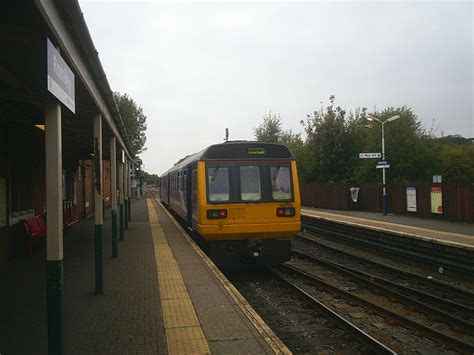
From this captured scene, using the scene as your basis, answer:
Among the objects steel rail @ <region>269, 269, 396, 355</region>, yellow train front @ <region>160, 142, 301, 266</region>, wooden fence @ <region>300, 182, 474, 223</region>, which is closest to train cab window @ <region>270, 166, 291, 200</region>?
yellow train front @ <region>160, 142, 301, 266</region>

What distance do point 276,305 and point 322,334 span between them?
156 cm

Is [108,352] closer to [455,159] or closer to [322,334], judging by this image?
[322,334]

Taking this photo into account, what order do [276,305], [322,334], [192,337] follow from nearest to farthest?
[192,337] → [322,334] → [276,305]

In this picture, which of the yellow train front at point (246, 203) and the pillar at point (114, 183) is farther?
the pillar at point (114, 183)

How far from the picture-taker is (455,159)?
41.2 meters

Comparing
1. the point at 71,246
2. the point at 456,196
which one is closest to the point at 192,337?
the point at 71,246

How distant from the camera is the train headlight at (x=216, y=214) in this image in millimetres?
8995

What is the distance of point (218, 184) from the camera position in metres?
9.22

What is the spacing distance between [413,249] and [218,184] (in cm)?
613

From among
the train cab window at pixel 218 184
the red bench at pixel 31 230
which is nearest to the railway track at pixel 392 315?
the train cab window at pixel 218 184

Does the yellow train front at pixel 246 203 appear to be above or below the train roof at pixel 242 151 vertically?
below

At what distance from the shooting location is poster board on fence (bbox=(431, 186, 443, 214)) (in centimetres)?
1845

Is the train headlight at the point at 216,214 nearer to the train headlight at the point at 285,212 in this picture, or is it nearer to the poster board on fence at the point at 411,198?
the train headlight at the point at 285,212

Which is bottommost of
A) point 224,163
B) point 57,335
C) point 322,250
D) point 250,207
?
point 322,250
